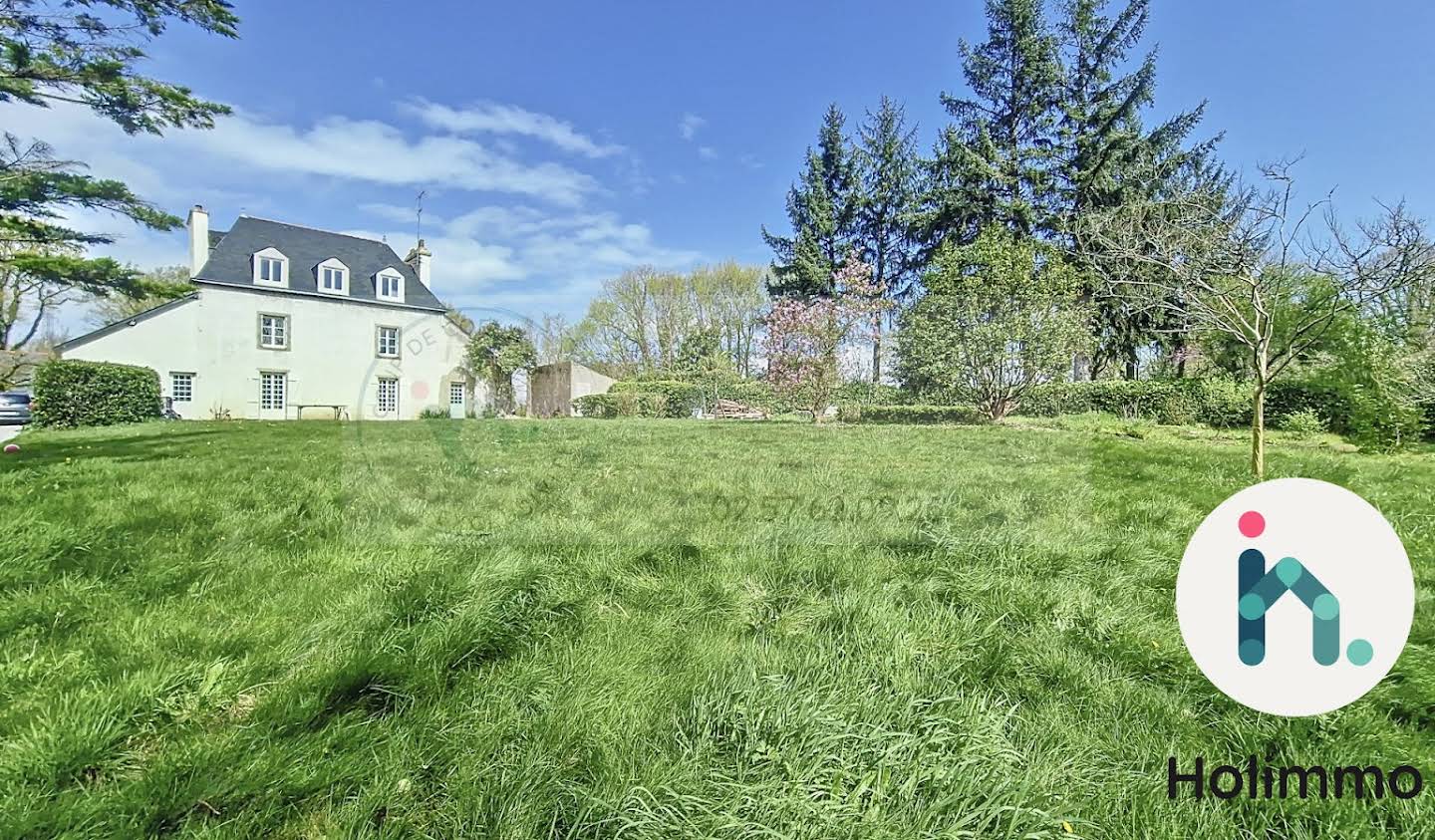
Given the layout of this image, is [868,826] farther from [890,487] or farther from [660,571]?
[890,487]

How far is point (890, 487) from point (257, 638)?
11.2ft

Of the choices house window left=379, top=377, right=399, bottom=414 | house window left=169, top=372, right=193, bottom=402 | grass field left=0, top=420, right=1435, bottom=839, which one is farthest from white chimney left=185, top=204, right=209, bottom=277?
grass field left=0, top=420, right=1435, bottom=839

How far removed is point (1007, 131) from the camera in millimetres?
21844

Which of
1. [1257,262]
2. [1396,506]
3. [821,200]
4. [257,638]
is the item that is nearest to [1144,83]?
[821,200]

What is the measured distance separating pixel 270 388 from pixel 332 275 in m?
4.07

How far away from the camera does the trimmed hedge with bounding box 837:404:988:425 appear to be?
1477 cm

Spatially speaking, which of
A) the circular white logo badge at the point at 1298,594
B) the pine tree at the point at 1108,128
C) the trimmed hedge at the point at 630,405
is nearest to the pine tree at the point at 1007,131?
the pine tree at the point at 1108,128

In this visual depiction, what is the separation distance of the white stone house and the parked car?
1.71 m

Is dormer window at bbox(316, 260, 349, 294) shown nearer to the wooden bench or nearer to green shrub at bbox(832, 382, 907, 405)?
the wooden bench

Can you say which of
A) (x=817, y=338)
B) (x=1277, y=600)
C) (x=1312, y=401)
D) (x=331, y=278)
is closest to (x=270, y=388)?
(x=331, y=278)

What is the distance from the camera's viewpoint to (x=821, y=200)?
1001 inches

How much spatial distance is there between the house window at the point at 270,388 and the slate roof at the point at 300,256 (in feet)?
8.95

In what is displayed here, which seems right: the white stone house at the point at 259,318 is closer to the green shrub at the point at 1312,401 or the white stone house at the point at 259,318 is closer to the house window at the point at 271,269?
the house window at the point at 271,269

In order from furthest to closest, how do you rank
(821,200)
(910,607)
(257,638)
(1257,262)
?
1. (821,200)
2. (1257,262)
3. (910,607)
4. (257,638)
